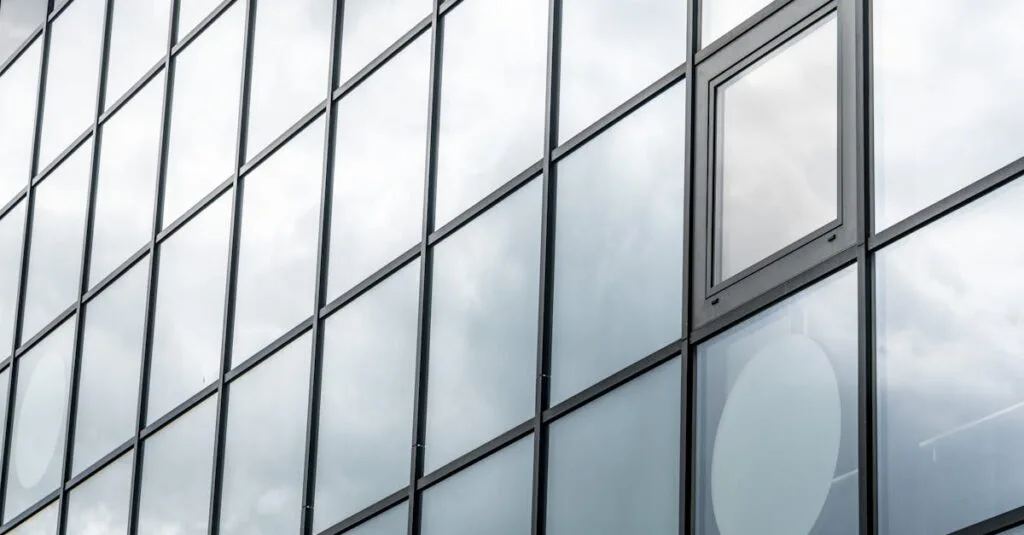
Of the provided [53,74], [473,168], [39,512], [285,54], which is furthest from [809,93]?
[53,74]

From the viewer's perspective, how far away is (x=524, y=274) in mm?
17516

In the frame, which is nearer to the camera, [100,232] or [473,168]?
[473,168]

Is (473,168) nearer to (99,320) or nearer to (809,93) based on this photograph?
(809,93)

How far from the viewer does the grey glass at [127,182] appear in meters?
24.7

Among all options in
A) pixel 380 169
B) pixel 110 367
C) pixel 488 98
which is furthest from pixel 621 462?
pixel 110 367

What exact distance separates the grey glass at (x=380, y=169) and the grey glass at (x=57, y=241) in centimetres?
680

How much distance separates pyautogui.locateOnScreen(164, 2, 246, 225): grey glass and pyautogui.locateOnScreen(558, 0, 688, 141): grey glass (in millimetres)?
6567

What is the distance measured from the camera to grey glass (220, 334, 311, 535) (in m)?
20.1

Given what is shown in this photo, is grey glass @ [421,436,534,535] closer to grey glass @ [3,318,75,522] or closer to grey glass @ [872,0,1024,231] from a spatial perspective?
grey glass @ [872,0,1024,231]

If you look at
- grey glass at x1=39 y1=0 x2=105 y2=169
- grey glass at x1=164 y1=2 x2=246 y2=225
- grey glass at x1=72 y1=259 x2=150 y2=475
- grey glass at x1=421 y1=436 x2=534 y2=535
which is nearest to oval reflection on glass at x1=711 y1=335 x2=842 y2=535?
grey glass at x1=421 y1=436 x2=534 y2=535

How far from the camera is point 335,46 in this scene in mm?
21500

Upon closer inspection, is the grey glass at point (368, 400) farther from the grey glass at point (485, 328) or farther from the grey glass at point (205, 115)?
the grey glass at point (205, 115)

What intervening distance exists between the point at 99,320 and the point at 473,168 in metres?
8.33

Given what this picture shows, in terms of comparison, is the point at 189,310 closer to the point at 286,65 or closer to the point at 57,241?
the point at 286,65
